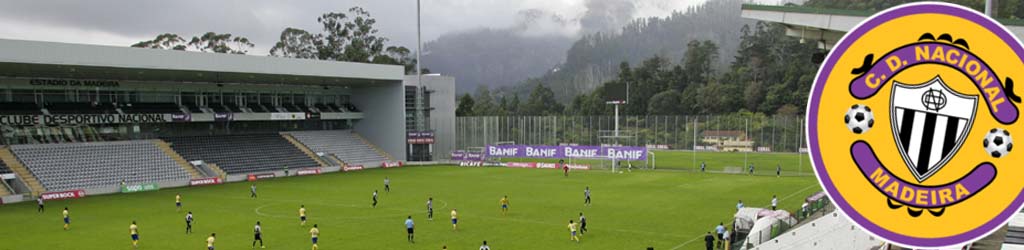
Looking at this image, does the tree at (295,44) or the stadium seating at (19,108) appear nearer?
the stadium seating at (19,108)

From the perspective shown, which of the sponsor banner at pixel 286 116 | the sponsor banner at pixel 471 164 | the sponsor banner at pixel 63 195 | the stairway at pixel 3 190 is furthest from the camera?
the sponsor banner at pixel 471 164

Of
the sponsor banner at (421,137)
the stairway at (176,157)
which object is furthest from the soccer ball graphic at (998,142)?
the sponsor banner at (421,137)

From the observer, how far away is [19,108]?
1791 inches

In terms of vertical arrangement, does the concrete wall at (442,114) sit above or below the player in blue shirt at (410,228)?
above

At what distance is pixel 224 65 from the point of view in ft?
156

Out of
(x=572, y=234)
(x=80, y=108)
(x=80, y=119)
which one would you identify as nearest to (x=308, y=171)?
(x=80, y=119)

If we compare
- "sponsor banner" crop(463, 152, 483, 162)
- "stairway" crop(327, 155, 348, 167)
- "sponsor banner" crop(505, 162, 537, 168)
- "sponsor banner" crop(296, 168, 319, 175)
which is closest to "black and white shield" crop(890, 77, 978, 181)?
"sponsor banner" crop(296, 168, 319, 175)

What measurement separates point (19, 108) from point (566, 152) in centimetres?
3844

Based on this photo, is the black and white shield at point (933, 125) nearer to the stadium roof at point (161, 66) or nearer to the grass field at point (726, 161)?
the stadium roof at point (161, 66)

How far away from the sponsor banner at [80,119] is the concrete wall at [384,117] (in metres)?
19.0

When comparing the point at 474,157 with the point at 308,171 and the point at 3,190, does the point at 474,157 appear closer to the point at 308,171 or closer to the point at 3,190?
the point at 308,171

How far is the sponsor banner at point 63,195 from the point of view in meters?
38.2

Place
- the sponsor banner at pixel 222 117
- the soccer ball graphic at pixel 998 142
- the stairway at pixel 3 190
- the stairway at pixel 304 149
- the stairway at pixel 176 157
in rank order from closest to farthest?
the soccer ball graphic at pixel 998 142 < the stairway at pixel 3 190 < the stairway at pixel 176 157 < the sponsor banner at pixel 222 117 < the stairway at pixel 304 149

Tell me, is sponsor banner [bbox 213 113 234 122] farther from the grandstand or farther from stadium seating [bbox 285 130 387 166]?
stadium seating [bbox 285 130 387 166]
